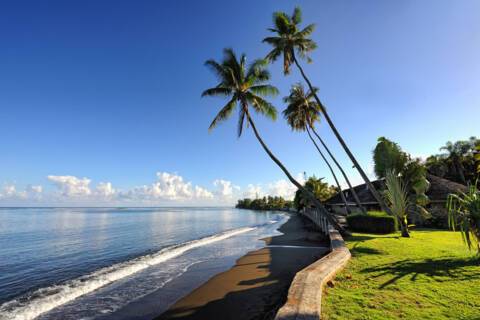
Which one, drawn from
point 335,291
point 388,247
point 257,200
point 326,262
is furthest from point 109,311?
point 257,200

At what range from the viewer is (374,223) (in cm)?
1466

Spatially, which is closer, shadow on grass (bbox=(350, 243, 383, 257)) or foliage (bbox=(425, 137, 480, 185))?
shadow on grass (bbox=(350, 243, 383, 257))

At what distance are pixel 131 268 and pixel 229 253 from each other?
5.08 metres

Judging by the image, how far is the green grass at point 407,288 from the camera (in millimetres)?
3949

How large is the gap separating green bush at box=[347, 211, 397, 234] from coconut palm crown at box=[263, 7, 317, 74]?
1162cm

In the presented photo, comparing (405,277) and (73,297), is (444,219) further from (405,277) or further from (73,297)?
(73,297)

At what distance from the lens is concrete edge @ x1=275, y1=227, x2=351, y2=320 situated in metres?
3.80

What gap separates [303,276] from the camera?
563 cm

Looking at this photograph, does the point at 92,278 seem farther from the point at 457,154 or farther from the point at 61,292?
the point at 457,154

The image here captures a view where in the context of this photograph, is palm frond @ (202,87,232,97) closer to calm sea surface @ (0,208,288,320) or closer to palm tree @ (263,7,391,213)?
palm tree @ (263,7,391,213)

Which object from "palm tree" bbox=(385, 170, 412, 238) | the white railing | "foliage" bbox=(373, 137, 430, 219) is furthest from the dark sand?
"foliage" bbox=(373, 137, 430, 219)

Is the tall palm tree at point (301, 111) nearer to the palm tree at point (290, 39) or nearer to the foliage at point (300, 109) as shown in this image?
the foliage at point (300, 109)

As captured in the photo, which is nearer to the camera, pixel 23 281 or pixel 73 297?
pixel 73 297

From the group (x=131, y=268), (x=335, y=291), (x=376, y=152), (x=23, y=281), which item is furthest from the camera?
(x=376, y=152)
